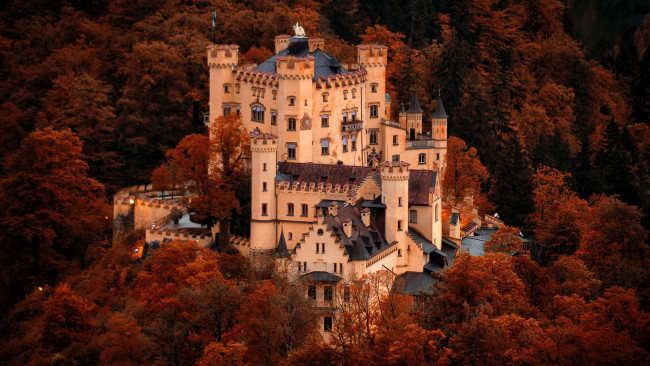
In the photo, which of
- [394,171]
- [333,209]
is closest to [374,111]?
[394,171]

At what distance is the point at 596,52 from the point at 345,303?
230 feet

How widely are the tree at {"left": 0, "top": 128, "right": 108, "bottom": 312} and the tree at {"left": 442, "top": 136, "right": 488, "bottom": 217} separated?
87.5 ft

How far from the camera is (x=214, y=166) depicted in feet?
340

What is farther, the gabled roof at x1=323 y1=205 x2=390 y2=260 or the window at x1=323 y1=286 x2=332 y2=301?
the gabled roof at x1=323 y1=205 x2=390 y2=260

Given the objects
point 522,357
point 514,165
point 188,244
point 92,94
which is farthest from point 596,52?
point 522,357

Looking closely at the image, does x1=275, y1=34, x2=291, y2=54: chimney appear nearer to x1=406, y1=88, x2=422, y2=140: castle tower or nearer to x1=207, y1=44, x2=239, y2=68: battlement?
x1=207, y1=44, x2=239, y2=68: battlement

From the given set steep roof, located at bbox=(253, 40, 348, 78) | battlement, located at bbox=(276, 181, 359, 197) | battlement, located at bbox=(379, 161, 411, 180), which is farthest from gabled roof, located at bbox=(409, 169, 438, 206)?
steep roof, located at bbox=(253, 40, 348, 78)

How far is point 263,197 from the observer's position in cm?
9756

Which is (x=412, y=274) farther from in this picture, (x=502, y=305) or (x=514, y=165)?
(x=514, y=165)

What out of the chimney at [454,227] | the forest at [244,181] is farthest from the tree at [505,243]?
the chimney at [454,227]

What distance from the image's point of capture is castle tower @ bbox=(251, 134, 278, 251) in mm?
97375

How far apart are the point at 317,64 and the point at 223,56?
23.6 ft

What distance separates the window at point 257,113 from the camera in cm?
10812

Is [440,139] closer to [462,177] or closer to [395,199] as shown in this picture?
[462,177]
